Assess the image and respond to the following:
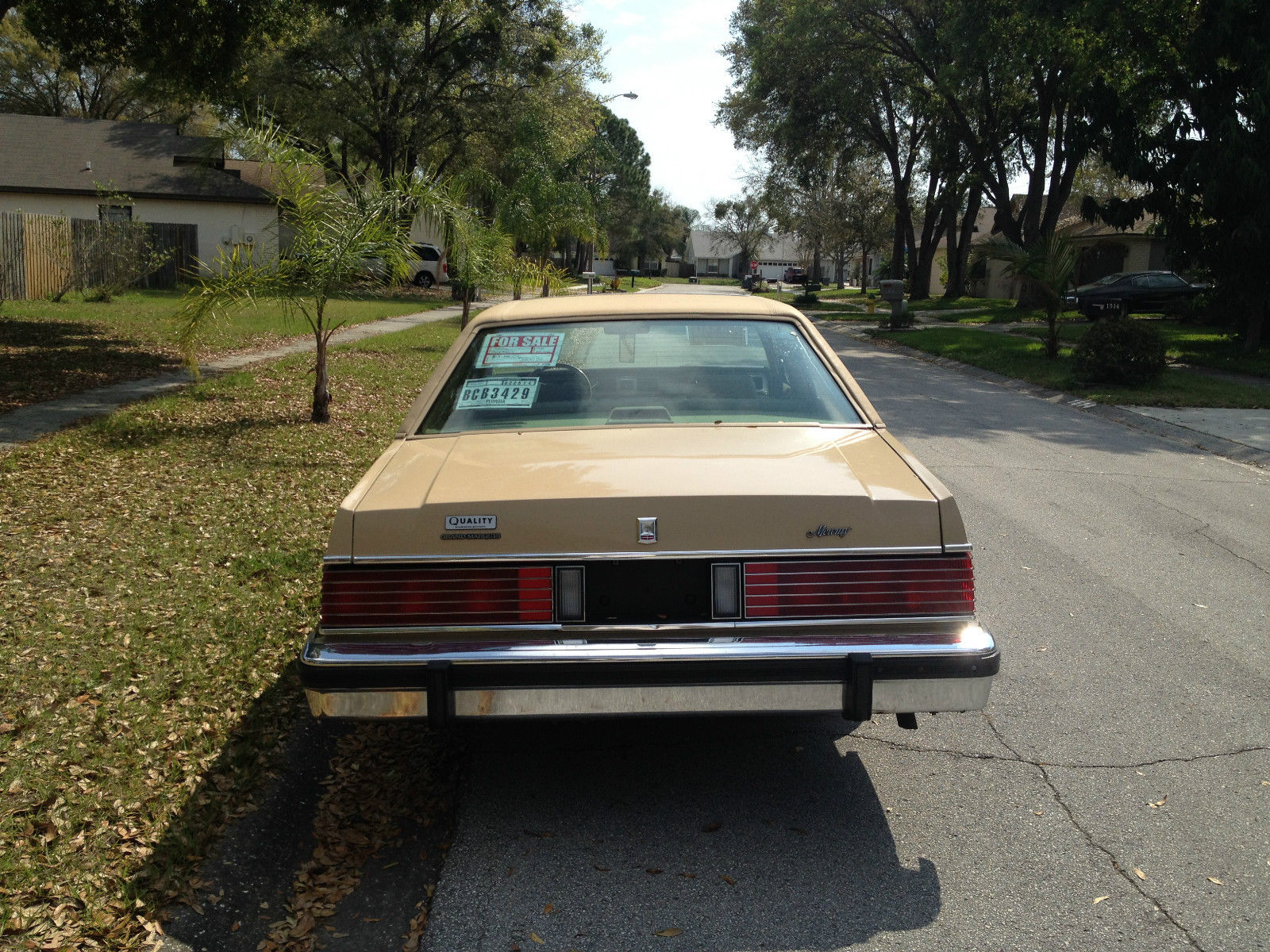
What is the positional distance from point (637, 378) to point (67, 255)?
78.9 ft

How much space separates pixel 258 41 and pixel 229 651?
14313 mm

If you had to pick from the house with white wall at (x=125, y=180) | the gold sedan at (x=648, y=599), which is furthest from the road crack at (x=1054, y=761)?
the house with white wall at (x=125, y=180)

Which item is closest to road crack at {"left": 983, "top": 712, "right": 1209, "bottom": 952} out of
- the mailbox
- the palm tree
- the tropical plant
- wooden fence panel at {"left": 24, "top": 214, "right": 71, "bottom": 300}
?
the tropical plant

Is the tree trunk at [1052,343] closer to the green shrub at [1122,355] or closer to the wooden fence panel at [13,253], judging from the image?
the green shrub at [1122,355]

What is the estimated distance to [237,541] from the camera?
6.62 metres

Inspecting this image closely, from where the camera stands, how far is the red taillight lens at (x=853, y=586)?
325 cm

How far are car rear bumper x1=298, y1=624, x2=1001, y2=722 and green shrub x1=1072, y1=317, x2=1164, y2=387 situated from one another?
1449cm

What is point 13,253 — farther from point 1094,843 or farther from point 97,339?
point 1094,843

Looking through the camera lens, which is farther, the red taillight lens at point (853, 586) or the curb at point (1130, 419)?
the curb at point (1130, 419)

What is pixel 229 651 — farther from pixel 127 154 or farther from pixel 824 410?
pixel 127 154

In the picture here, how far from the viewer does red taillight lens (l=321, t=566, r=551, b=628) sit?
3242 mm

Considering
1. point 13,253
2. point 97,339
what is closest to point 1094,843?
point 97,339

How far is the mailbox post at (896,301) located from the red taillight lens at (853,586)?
27.2m

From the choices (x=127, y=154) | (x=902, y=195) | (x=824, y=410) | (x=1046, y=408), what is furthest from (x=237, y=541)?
(x=902, y=195)
